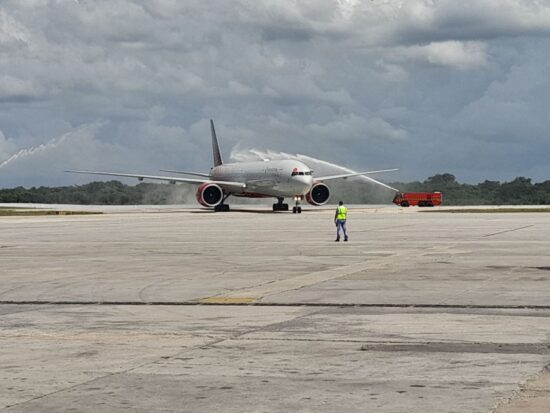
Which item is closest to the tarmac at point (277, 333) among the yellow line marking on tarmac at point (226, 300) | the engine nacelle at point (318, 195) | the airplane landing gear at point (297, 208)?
the yellow line marking on tarmac at point (226, 300)

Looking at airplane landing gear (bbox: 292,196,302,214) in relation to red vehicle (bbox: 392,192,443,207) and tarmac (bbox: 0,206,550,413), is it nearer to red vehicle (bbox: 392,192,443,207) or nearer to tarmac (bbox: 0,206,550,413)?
red vehicle (bbox: 392,192,443,207)

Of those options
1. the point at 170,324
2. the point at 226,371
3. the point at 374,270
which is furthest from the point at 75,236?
the point at 226,371

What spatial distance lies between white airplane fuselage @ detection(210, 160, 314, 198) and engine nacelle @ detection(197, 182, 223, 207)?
127 centimetres

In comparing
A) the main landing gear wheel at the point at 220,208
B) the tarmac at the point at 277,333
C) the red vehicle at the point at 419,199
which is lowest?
the tarmac at the point at 277,333

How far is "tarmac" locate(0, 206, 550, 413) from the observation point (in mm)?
11414

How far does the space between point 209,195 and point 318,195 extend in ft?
34.2

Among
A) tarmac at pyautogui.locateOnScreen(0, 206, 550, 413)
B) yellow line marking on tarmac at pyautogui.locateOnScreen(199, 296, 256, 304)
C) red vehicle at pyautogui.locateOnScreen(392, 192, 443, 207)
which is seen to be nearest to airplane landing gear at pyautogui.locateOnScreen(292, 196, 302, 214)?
red vehicle at pyautogui.locateOnScreen(392, 192, 443, 207)

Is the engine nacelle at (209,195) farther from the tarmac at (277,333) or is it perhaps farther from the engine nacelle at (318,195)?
the tarmac at (277,333)

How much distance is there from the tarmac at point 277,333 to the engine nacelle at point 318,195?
216 feet

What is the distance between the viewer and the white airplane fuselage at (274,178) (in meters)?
94.1

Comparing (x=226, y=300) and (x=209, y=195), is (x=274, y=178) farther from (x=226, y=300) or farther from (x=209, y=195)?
(x=226, y=300)

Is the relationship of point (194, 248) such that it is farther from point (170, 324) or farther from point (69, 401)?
point (69, 401)

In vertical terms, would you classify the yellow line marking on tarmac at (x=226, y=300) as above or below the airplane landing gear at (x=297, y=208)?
below

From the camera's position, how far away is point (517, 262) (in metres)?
31.8
